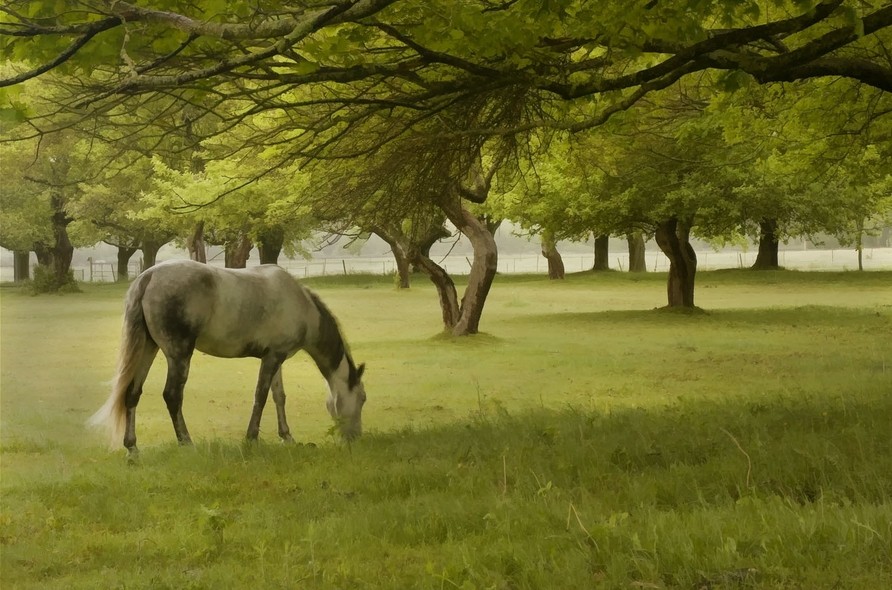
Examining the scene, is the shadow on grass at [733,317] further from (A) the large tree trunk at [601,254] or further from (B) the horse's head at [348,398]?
(A) the large tree trunk at [601,254]

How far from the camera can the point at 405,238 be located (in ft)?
65.4

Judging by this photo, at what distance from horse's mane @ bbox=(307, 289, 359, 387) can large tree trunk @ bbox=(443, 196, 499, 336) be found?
9015mm

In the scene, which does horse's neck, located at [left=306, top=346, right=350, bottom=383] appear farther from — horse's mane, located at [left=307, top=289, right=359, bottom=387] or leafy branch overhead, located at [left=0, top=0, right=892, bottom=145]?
leafy branch overhead, located at [left=0, top=0, right=892, bottom=145]

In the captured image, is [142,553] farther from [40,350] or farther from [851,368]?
[40,350]

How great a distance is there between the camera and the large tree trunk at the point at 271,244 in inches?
1067

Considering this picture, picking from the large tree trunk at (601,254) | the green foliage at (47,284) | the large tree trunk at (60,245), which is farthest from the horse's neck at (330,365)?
the large tree trunk at (601,254)

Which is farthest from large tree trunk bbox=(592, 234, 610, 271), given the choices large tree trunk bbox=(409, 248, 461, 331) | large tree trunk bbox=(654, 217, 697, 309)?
large tree trunk bbox=(409, 248, 461, 331)

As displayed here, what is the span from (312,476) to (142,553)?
2.09 m

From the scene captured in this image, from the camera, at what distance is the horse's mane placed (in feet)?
33.0

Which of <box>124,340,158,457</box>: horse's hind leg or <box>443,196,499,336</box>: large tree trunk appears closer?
<box>124,340,158,457</box>: horse's hind leg

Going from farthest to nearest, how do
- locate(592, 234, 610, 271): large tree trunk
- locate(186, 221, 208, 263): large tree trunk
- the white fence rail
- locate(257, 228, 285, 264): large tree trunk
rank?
the white fence rail → locate(592, 234, 610, 271): large tree trunk → locate(257, 228, 285, 264): large tree trunk → locate(186, 221, 208, 263): large tree trunk

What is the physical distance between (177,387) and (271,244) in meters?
23.0

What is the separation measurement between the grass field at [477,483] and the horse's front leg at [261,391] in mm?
545

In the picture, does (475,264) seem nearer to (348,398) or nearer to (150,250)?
(348,398)
